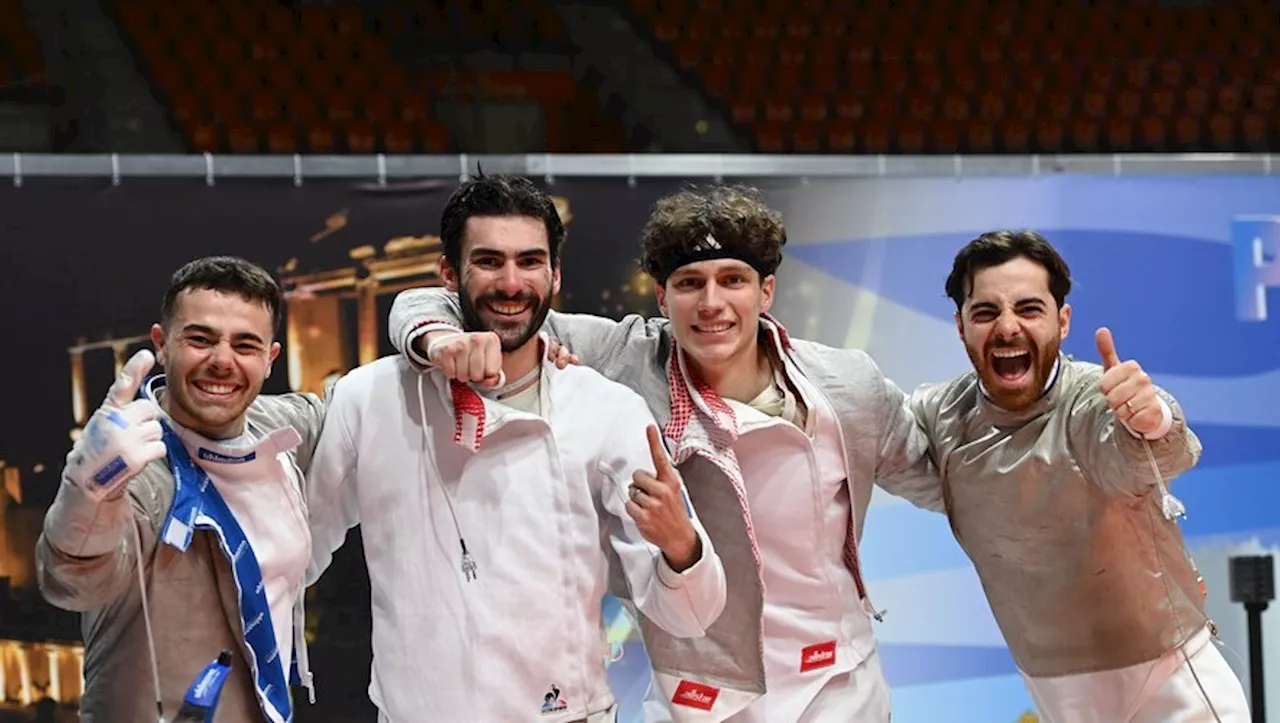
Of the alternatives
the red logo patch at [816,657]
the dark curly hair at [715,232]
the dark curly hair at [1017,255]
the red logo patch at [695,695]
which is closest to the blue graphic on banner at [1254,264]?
the dark curly hair at [1017,255]

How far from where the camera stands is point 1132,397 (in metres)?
2.48

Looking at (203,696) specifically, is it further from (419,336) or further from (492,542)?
(419,336)

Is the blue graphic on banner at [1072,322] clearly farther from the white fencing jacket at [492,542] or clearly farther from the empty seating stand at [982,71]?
the white fencing jacket at [492,542]

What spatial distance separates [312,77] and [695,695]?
4.37 metres

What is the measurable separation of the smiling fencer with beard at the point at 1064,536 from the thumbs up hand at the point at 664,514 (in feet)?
2.87

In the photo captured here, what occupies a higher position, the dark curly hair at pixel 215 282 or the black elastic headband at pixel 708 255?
the black elastic headband at pixel 708 255

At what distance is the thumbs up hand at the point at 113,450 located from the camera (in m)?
2.02

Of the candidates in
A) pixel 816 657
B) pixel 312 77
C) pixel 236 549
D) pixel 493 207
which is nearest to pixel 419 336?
pixel 493 207

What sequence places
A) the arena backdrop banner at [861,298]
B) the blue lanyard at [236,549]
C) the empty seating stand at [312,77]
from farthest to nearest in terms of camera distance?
the empty seating stand at [312,77] → the arena backdrop banner at [861,298] → the blue lanyard at [236,549]

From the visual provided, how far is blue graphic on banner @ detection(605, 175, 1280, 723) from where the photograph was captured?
456 centimetres

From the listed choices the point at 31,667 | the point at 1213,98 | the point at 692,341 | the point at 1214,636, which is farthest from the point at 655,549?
the point at 1213,98

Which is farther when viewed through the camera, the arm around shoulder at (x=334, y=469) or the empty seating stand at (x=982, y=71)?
the empty seating stand at (x=982, y=71)

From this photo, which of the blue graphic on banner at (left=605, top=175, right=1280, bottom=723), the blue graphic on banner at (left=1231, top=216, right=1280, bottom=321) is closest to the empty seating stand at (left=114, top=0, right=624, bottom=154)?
the blue graphic on banner at (left=605, top=175, right=1280, bottom=723)

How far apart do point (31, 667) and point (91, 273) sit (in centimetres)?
128
